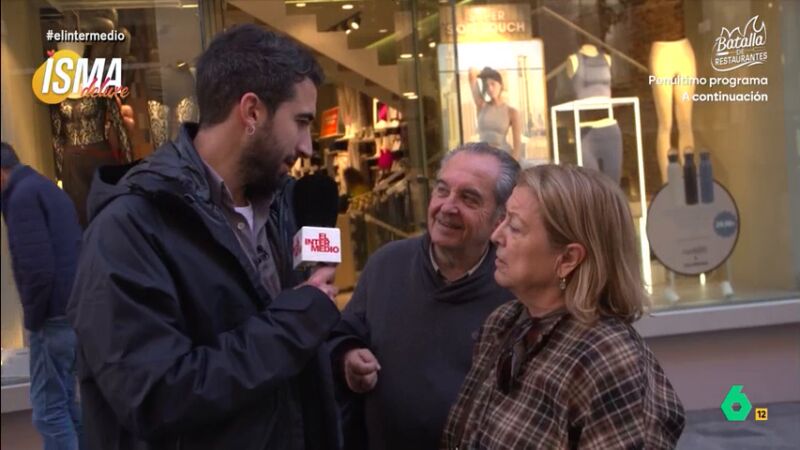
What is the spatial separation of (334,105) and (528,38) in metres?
1.48

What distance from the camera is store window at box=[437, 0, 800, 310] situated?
7.60 meters

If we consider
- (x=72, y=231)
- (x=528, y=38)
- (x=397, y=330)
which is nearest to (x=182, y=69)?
(x=72, y=231)

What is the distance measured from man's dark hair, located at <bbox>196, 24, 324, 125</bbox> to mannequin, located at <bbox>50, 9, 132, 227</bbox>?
3404mm

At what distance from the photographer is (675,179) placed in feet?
25.3

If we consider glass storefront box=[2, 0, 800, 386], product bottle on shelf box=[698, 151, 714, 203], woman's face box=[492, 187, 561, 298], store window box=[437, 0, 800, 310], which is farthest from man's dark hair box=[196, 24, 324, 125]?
product bottle on shelf box=[698, 151, 714, 203]

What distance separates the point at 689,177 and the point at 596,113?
2.70 ft

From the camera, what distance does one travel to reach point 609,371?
7.45ft

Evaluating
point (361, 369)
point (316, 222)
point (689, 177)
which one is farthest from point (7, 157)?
point (689, 177)

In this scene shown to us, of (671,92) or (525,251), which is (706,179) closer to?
(671,92)

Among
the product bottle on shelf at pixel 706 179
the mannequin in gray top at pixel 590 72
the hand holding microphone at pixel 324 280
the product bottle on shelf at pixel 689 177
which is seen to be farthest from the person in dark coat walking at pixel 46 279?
the product bottle on shelf at pixel 706 179

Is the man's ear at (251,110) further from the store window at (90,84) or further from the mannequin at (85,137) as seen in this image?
the mannequin at (85,137)

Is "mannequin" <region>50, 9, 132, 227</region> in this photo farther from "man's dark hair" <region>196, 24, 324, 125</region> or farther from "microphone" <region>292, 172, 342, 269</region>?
"man's dark hair" <region>196, 24, 324, 125</region>

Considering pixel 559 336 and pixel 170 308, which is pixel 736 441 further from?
pixel 170 308

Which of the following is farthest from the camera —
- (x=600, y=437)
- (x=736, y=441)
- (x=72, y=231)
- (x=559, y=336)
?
(x=736, y=441)
